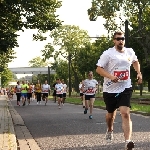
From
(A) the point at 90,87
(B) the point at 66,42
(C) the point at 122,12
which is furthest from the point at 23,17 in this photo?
(B) the point at 66,42

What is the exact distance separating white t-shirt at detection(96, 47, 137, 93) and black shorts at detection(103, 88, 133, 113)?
0.07 m

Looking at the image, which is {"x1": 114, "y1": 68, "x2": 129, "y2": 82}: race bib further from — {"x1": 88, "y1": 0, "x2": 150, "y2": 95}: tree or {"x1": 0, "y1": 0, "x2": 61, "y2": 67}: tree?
{"x1": 88, "y1": 0, "x2": 150, "y2": 95}: tree

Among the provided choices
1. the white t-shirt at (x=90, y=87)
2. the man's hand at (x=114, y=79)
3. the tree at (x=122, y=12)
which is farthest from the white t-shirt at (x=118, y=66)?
the tree at (x=122, y=12)

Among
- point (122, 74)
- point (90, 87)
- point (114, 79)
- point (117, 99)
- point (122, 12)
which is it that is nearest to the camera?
point (114, 79)

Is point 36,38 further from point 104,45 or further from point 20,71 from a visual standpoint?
point 20,71

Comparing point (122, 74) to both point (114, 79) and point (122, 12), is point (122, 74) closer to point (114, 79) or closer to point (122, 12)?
point (114, 79)

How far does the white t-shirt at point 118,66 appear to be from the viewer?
23.8 feet

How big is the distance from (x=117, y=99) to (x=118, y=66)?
0.54 m

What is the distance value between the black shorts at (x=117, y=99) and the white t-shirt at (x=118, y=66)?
65 millimetres

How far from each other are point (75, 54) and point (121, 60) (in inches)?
2676

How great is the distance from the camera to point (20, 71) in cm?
14000

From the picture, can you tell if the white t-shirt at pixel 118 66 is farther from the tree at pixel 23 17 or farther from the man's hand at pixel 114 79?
the tree at pixel 23 17

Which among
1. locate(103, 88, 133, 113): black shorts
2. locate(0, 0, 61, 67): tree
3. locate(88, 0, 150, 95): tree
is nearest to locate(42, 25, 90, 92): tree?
locate(88, 0, 150, 95): tree

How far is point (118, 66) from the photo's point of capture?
732 cm
